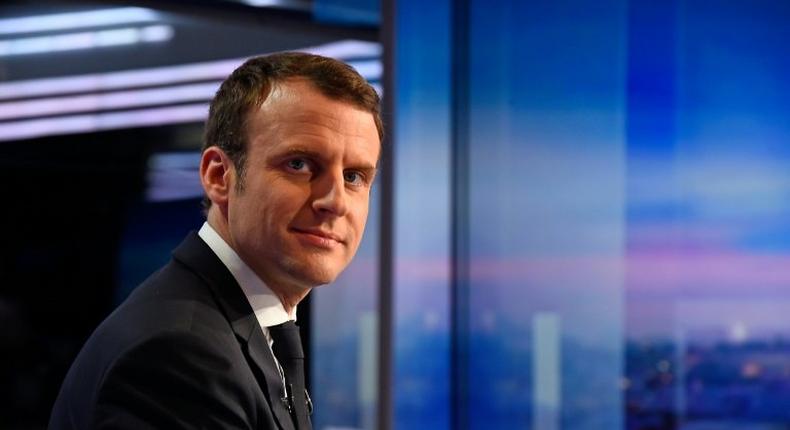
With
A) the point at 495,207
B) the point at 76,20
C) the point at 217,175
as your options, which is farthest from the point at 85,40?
the point at 217,175

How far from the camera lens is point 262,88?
1382mm

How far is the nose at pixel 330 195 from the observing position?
1325 mm

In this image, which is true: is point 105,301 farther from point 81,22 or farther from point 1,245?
point 81,22

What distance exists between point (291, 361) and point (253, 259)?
143 millimetres

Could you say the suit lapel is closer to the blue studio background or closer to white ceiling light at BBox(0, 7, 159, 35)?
the blue studio background

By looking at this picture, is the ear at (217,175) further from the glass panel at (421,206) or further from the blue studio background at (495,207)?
the glass panel at (421,206)

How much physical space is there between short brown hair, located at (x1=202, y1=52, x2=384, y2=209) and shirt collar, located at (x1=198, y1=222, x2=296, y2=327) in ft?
0.28

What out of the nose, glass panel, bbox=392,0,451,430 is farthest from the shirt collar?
glass panel, bbox=392,0,451,430

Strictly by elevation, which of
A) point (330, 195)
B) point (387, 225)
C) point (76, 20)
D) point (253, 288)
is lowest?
point (387, 225)

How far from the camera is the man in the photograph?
3.83 feet

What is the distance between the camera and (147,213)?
3.26m

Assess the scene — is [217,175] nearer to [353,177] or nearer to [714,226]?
[353,177]

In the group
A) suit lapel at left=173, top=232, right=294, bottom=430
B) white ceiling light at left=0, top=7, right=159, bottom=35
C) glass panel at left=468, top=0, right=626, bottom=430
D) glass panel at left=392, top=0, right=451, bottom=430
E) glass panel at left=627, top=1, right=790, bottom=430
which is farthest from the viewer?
glass panel at left=392, top=0, right=451, bottom=430

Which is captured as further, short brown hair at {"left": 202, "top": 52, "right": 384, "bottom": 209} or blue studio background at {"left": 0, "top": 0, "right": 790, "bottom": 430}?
blue studio background at {"left": 0, "top": 0, "right": 790, "bottom": 430}
